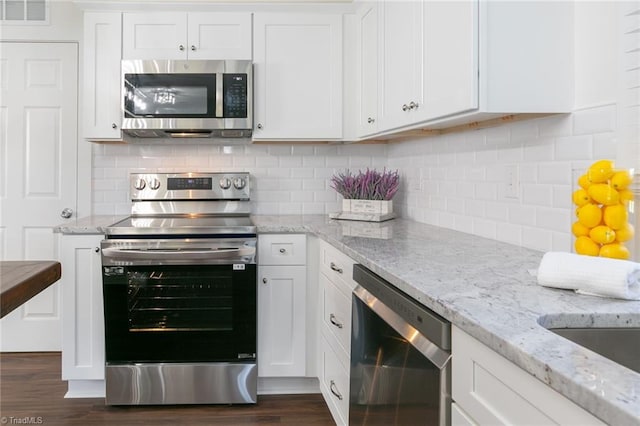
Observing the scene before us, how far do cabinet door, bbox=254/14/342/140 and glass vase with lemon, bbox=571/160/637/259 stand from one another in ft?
5.87

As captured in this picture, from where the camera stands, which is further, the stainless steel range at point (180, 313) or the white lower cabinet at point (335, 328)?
the stainless steel range at point (180, 313)

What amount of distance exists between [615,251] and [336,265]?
109 cm

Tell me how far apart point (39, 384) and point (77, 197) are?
44.2 inches

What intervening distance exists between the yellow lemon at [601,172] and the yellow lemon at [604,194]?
0.01 m

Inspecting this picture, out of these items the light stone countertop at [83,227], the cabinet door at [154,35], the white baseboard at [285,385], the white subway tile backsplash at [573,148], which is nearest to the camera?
the white subway tile backsplash at [573,148]

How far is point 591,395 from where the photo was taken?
600 mm

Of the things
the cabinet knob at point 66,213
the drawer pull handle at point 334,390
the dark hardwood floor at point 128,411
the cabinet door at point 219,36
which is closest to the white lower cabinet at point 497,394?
the drawer pull handle at point 334,390

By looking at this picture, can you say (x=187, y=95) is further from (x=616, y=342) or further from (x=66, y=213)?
(x=616, y=342)

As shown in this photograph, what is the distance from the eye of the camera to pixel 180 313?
2.50m

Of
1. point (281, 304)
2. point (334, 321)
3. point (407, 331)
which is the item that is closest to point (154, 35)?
point (281, 304)

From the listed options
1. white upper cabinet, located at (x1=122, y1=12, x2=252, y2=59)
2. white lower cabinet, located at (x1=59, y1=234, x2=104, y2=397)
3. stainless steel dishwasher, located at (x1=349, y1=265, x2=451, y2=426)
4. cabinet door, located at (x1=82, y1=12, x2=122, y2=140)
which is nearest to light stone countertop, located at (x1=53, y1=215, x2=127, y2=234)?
white lower cabinet, located at (x1=59, y1=234, x2=104, y2=397)

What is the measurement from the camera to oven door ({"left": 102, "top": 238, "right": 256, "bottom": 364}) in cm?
246

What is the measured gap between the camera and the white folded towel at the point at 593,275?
1043 millimetres

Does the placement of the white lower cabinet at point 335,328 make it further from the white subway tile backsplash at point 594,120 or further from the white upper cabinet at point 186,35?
the white upper cabinet at point 186,35
